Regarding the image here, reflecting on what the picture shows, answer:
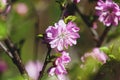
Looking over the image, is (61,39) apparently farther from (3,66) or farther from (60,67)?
(3,66)

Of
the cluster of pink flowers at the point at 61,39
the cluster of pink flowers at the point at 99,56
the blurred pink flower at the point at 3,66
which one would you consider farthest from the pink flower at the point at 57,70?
the blurred pink flower at the point at 3,66

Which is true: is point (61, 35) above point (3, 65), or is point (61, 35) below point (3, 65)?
above

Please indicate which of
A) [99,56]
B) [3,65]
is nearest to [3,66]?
[3,65]

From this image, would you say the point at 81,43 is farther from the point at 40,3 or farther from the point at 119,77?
the point at 40,3

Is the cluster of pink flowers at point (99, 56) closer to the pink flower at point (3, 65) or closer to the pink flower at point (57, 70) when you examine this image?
the pink flower at point (57, 70)

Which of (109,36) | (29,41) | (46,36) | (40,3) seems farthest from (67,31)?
(40,3)

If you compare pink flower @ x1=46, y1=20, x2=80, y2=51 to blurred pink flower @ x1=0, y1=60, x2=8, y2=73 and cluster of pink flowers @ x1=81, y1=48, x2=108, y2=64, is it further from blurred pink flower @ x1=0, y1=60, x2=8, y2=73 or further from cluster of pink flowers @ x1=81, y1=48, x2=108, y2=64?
blurred pink flower @ x1=0, y1=60, x2=8, y2=73

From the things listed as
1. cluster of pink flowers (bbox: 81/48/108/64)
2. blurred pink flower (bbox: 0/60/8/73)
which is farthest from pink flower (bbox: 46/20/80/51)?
blurred pink flower (bbox: 0/60/8/73)
